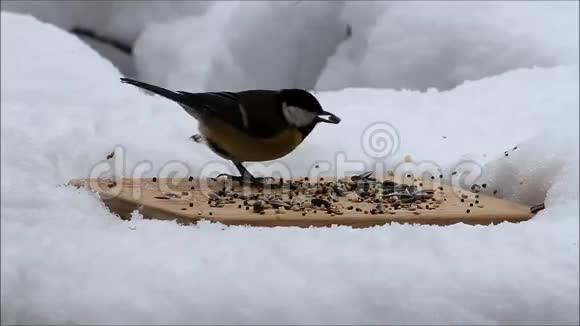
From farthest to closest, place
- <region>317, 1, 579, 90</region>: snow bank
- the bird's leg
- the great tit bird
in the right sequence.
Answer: <region>317, 1, 579, 90</region>: snow bank < the bird's leg < the great tit bird

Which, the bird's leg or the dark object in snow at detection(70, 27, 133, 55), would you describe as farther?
the dark object in snow at detection(70, 27, 133, 55)

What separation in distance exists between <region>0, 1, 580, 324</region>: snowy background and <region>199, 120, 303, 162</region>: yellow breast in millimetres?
157

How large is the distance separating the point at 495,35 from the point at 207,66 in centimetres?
66

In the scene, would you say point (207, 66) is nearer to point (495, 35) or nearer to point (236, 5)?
point (236, 5)

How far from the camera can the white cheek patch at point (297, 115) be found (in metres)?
1.00

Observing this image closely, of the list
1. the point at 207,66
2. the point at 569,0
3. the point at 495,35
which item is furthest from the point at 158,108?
the point at 569,0

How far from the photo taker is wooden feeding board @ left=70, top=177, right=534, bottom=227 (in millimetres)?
894

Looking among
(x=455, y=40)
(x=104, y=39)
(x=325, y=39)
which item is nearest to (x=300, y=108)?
(x=455, y=40)

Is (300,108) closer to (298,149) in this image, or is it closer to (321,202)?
(321,202)

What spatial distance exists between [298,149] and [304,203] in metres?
0.28

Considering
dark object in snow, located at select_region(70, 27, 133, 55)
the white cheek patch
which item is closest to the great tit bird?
the white cheek patch

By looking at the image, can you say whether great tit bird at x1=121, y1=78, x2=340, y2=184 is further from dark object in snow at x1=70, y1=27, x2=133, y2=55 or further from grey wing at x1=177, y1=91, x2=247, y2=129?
dark object in snow at x1=70, y1=27, x2=133, y2=55

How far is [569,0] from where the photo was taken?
6.42 feet

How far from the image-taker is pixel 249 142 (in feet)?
3.34
